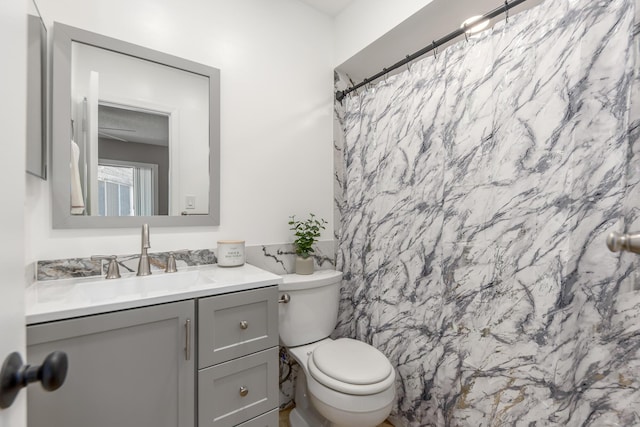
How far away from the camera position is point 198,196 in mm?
1559

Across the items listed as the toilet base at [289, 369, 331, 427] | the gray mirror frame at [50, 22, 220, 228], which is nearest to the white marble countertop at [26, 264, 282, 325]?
the gray mirror frame at [50, 22, 220, 228]

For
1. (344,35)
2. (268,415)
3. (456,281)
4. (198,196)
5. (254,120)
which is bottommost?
(268,415)

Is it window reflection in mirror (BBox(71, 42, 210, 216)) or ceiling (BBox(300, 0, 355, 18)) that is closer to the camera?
window reflection in mirror (BBox(71, 42, 210, 216))

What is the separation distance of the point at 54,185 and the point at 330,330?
4.91 ft

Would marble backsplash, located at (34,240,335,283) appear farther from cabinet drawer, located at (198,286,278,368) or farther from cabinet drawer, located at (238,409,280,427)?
cabinet drawer, located at (238,409,280,427)

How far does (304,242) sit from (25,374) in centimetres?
140

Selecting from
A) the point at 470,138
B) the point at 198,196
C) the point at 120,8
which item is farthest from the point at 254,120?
the point at 470,138

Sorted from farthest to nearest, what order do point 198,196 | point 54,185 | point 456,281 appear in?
point 198,196 → point 456,281 → point 54,185

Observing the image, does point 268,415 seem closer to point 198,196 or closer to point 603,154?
point 198,196

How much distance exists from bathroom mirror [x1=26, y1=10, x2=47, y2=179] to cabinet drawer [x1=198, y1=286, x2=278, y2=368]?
2.61 ft

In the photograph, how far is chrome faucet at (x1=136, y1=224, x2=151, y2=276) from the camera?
132cm

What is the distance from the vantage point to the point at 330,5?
1.93m

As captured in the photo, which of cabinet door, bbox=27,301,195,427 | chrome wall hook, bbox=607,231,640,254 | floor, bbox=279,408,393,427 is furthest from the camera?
floor, bbox=279,408,393,427

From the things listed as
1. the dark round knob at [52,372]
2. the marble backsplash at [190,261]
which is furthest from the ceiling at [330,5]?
the dark round knob at [52,372]
